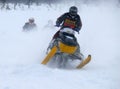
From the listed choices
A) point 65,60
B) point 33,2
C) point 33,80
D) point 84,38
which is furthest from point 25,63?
point 33,2

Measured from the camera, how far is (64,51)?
1145cm

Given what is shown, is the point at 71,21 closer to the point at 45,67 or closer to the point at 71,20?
the point at 71,20

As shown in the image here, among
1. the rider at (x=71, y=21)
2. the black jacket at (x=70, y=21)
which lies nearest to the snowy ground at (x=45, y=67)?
the rider at (x=71, y=21)

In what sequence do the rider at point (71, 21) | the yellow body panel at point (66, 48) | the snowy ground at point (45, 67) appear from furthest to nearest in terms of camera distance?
the rider at point (71, 21) < the yellow body panel at point (66, 48) < the snowy ground at point (45, 67)

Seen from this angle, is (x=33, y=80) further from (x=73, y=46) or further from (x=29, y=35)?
(x=29, y=35)

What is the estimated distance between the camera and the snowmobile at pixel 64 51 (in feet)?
37.5

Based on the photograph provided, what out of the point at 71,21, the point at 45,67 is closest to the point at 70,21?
the point at 71,21

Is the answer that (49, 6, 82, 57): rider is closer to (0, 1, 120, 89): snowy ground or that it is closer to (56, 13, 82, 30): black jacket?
(56, 13, 82, 30): black jacket

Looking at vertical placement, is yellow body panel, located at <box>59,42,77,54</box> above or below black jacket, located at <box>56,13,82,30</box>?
below

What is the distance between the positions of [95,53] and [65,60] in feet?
9.07

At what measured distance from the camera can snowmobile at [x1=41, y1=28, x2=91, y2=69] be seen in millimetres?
11422

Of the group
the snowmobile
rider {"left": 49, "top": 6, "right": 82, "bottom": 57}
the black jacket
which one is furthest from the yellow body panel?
the black jacket

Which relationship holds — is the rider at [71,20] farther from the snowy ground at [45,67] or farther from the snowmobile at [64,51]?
the snowy ground at [45,67]

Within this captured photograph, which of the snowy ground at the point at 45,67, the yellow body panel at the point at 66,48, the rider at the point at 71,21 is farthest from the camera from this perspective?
the rider at the point at 71,21
